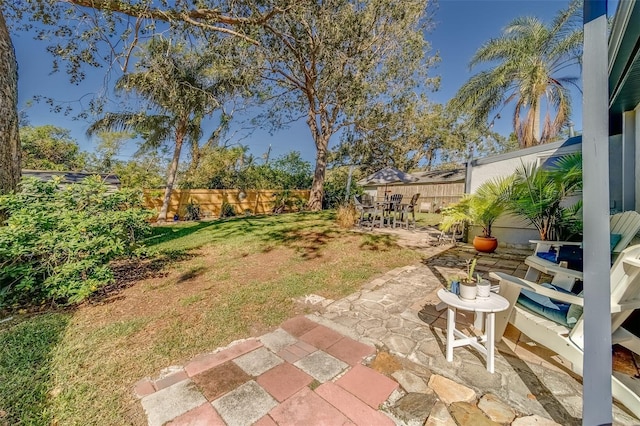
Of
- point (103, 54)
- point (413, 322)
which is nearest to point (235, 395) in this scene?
Result: point (413, 322)

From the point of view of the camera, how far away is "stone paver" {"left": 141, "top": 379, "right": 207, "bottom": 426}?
173 cm

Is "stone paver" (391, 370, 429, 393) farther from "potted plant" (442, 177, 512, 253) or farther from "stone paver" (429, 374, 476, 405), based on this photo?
"potted plant" (442, 177, 512, 253)

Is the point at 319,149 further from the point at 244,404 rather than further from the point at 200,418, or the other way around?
the point at 200,418

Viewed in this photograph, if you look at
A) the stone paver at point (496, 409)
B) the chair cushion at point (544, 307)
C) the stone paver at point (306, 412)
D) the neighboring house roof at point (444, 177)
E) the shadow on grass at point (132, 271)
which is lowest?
the stone paver at point (496, 409)

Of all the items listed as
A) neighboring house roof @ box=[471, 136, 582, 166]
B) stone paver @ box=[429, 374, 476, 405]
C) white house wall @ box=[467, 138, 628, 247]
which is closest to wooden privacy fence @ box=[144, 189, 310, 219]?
white house wall @ box=[467, 138, 628, 247]

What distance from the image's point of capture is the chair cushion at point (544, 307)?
87.0 inches

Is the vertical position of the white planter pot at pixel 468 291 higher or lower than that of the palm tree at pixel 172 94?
lower

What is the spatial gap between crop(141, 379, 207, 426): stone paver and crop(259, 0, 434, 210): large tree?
7149mm

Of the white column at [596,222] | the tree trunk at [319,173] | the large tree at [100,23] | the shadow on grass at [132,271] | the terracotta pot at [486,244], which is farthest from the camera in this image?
the tree trunk at [319,173]

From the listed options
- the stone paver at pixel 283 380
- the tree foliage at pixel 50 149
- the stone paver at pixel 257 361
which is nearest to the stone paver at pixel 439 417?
the stone paver at pixel 283 380

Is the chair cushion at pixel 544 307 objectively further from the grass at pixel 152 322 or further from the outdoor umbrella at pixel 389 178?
the outdoor umbrella at pixel 389 178

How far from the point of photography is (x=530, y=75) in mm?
12461

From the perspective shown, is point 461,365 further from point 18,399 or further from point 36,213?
point 36,213

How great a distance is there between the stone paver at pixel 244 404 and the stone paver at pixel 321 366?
38 cm
